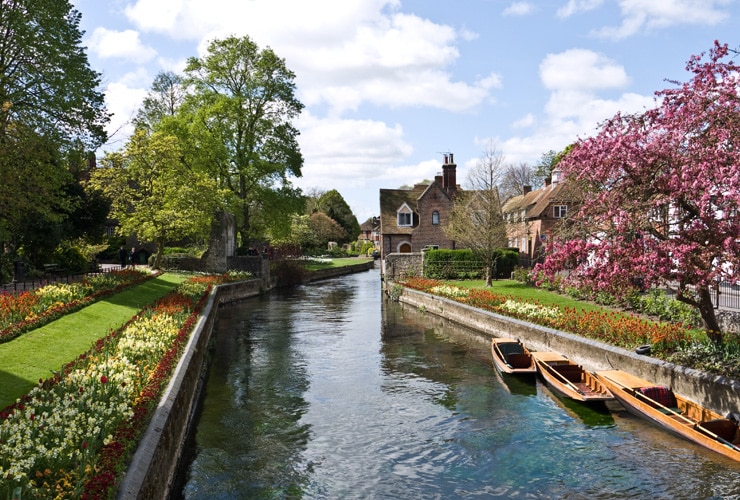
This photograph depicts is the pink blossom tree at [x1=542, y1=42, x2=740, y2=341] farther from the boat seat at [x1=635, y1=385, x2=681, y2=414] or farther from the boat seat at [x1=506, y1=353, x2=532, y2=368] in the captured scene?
the boat seat at [x1=506, y1=353, x2=532, y2=368]

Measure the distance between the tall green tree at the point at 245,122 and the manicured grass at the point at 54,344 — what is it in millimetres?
21864

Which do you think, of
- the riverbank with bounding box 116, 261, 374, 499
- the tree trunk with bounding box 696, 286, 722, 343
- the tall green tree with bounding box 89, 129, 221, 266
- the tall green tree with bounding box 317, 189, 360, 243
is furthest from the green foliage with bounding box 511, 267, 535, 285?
the tall green tree with bounding box 317, 189, 360, 243

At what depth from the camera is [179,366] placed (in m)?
12.8

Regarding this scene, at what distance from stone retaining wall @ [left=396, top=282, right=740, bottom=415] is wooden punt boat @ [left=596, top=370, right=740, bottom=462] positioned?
1.23ft

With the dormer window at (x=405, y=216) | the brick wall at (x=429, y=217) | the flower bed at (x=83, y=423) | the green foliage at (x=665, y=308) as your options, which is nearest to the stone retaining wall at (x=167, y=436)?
the flower bed at (x=83, y=423)

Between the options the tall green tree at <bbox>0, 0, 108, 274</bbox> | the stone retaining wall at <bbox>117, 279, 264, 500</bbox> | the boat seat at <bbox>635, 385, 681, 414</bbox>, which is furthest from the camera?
the tall green tree at <bbox>0, 0, 108, 274</bbox>

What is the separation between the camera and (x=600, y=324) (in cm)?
1733

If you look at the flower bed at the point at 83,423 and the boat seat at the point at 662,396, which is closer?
the flower bed at the point at 83,423

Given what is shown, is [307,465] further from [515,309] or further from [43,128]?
[43,128]

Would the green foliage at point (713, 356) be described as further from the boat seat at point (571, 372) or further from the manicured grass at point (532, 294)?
the manicured grass at point (532, 294)

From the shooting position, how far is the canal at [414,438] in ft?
32.1

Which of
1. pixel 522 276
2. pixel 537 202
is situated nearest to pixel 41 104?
pixel 522 276

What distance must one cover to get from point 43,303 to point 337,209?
286 ft

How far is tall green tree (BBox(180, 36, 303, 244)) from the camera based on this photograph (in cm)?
4231
